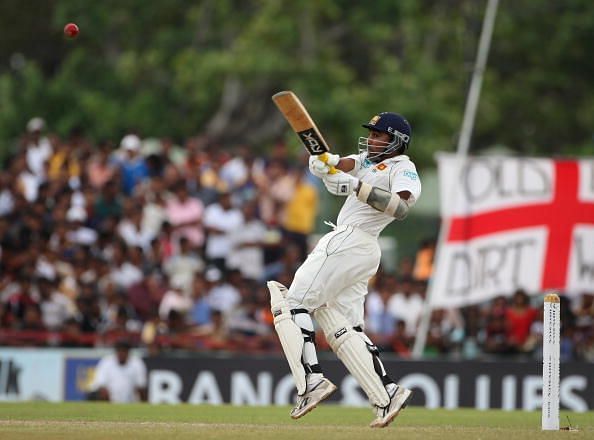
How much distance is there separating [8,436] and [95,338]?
331 inches

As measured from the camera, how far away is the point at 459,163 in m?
18.6

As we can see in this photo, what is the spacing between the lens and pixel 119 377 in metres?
16.9

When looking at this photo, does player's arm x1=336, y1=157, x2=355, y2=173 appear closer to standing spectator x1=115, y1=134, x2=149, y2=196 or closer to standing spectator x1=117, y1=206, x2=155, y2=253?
standing spectator x1=117, y1=206, x2=155, y2=253

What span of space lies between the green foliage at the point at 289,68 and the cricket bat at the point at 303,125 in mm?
20991

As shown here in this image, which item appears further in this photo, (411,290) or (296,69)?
(296,69)

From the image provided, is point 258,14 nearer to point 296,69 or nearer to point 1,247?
point 296,69

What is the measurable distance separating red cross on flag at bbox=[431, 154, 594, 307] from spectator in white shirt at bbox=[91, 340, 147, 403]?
3.91m

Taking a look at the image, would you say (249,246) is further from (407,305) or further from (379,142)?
Result: (379,142)

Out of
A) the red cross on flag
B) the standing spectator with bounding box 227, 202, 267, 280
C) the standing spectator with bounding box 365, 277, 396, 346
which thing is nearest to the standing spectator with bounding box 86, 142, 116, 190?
the standing spectator with bounding box 227, 202, 267, 280

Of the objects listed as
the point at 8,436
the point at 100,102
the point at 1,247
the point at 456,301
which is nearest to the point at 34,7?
the point at 100,102

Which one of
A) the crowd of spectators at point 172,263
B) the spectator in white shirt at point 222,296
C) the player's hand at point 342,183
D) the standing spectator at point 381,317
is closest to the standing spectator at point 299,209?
the crowd of spectators at point 172,263

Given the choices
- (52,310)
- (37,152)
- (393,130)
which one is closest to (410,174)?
(393,130)

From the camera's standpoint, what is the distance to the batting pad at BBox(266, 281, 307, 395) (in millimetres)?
10461

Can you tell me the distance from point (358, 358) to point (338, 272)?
0.65 meters
